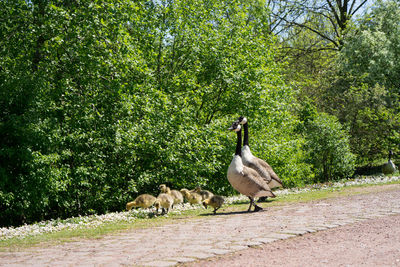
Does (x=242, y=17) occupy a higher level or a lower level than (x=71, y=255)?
higher

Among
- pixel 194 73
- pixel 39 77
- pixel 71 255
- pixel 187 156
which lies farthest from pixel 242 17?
pixel 71 255

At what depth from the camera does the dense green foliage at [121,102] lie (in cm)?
1274

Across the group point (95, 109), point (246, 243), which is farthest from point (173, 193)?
point (246, 243)

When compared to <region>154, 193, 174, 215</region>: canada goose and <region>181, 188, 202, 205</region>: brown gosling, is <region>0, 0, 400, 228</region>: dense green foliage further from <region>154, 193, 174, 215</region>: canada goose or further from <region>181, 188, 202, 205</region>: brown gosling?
<region>154, 193, 174, 215</region>: canada goose

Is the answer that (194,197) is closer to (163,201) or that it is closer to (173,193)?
(173,193)

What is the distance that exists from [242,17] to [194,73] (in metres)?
4.21

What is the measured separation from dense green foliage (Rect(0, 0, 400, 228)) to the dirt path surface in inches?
209

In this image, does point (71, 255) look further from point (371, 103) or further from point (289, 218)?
point (371, 103)

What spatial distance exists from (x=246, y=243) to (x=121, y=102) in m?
8.10

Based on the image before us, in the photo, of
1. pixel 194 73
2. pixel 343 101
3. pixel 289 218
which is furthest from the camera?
pixel 343 101

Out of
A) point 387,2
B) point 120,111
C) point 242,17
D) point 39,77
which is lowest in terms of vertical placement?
point 120,111

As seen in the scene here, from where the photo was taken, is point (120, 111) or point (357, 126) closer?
point (120, 111)

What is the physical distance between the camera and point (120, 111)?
14.3m

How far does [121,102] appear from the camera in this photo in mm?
13703
